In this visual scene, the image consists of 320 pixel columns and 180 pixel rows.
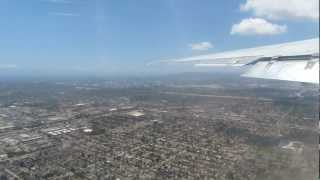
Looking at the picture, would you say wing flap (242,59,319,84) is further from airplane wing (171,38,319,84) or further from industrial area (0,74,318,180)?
industrial area (0,74,318,180)

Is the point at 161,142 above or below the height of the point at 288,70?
below

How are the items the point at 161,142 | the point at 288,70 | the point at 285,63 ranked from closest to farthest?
the point at 288,70
the point at 285,63
the point at 161,142

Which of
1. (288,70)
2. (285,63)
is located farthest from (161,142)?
(288,70)

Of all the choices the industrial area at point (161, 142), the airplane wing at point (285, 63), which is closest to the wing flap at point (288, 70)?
the airplane wing at point (285, 63)

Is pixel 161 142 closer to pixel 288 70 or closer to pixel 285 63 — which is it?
pixel 285 63

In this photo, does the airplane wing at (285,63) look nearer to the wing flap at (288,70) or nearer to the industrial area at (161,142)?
the wing flap at (288,70)

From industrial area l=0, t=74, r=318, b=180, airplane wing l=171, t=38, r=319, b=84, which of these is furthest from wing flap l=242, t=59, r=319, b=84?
industrial area l=0, t=74, r=318, b=180

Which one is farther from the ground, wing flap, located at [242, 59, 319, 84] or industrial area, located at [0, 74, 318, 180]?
wing flap, located at [242, 59, 319, 84]

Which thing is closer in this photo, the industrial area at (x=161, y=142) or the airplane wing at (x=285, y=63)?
the airplane wing at (x=285, y=63)

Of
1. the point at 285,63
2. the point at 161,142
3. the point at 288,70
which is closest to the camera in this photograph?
the point at 288,70

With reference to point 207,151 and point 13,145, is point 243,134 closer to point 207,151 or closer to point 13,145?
point 207,151

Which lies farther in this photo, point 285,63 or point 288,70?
point 285,63
